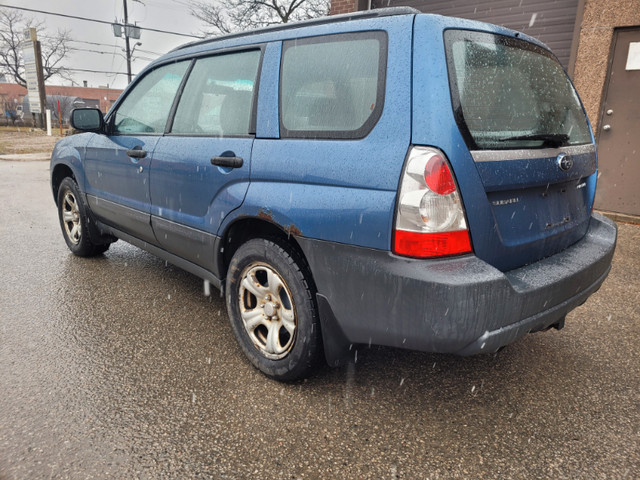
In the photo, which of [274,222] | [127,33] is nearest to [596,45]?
[274,222]

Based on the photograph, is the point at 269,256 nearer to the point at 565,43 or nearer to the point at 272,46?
the point at 272,46

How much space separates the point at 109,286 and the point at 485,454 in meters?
3.05

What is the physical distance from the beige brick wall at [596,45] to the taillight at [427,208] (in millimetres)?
6312

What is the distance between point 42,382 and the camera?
246cm

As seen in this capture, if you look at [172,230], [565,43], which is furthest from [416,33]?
[565,43]

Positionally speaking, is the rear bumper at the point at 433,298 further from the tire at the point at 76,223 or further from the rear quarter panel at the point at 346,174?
the tire at the point at 76,223

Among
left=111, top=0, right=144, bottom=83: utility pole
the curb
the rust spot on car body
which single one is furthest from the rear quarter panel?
left=111, top=0, right=144, bottom=83: utility pole

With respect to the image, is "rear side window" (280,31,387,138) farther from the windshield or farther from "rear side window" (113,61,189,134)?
"rear side window" (113,61,189,134)

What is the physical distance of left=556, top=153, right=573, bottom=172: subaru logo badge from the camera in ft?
7.43

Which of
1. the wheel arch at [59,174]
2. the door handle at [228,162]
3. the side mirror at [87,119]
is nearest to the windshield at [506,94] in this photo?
the door handle at [228,162]

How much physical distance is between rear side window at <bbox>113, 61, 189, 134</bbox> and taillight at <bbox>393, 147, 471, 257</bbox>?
205 cm

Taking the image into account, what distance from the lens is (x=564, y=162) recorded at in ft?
7.50

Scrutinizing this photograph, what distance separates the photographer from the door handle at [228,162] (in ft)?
8.27

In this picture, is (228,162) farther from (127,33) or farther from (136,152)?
(127,33)
